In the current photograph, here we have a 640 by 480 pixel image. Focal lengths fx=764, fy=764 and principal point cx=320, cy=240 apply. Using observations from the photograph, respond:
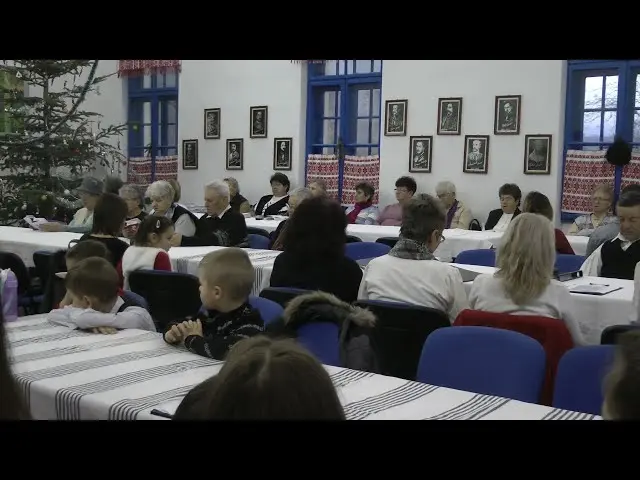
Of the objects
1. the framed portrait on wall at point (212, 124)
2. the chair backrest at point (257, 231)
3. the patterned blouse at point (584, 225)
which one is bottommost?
the chair backrest at point (257, 231)

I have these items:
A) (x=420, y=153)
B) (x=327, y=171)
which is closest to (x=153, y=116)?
(x=327, y=171)

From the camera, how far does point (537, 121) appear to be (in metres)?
8.63

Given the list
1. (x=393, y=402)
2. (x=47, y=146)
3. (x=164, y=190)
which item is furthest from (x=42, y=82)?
(x=393, y=402)

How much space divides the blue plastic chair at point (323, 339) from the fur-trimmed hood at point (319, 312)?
0.07ft

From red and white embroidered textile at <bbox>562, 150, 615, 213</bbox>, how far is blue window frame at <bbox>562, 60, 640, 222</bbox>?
120 millimetres

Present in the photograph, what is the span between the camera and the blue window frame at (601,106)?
8.17 m

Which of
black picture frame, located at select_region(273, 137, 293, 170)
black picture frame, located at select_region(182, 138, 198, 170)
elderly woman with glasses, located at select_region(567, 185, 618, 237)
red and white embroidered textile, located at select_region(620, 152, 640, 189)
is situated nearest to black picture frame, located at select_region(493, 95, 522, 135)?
red and white embroidered textile, located at select_region(620, 152, 640, 189)

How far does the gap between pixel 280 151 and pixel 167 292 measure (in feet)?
22.5

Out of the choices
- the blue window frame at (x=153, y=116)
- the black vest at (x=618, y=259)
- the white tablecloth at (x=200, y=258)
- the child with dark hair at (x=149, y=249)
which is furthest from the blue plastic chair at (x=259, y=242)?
the blue window frame at (x=153, y=116)

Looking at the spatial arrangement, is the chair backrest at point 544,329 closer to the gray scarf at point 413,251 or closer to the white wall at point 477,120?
the gray scarf at point 413,251

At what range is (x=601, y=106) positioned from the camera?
8406 mm
